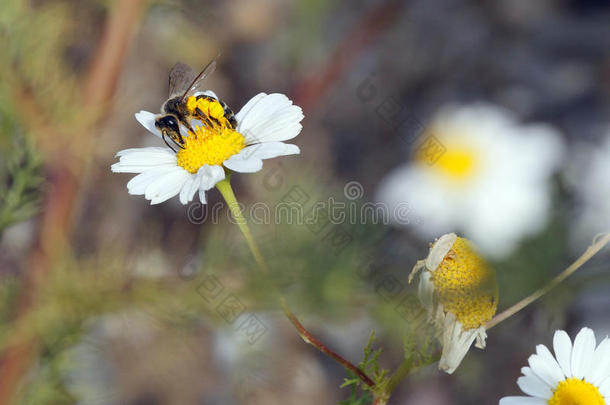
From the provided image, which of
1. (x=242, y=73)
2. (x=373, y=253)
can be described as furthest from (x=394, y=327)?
(x=242, y=73)

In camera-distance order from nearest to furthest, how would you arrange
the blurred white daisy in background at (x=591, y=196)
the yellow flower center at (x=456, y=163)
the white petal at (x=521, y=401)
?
the white petal at (x=521, y=401) < the blurred white daisy in background at (x=591, y=196) < the yellow flower center at (x=456, y=163)

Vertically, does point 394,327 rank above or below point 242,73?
below

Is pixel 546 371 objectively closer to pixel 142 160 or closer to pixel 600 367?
pixel 600 367

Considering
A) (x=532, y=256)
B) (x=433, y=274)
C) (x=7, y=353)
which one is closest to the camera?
(x=433, y=274)

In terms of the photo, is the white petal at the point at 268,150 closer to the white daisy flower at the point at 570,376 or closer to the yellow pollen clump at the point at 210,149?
the yellow pollen clump at the point at 210,149

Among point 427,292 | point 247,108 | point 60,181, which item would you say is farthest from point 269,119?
point 60,181

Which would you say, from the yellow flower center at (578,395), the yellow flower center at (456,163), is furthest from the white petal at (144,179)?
the yellow flower center at (456,163)

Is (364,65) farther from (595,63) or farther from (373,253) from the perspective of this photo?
(373,253)
